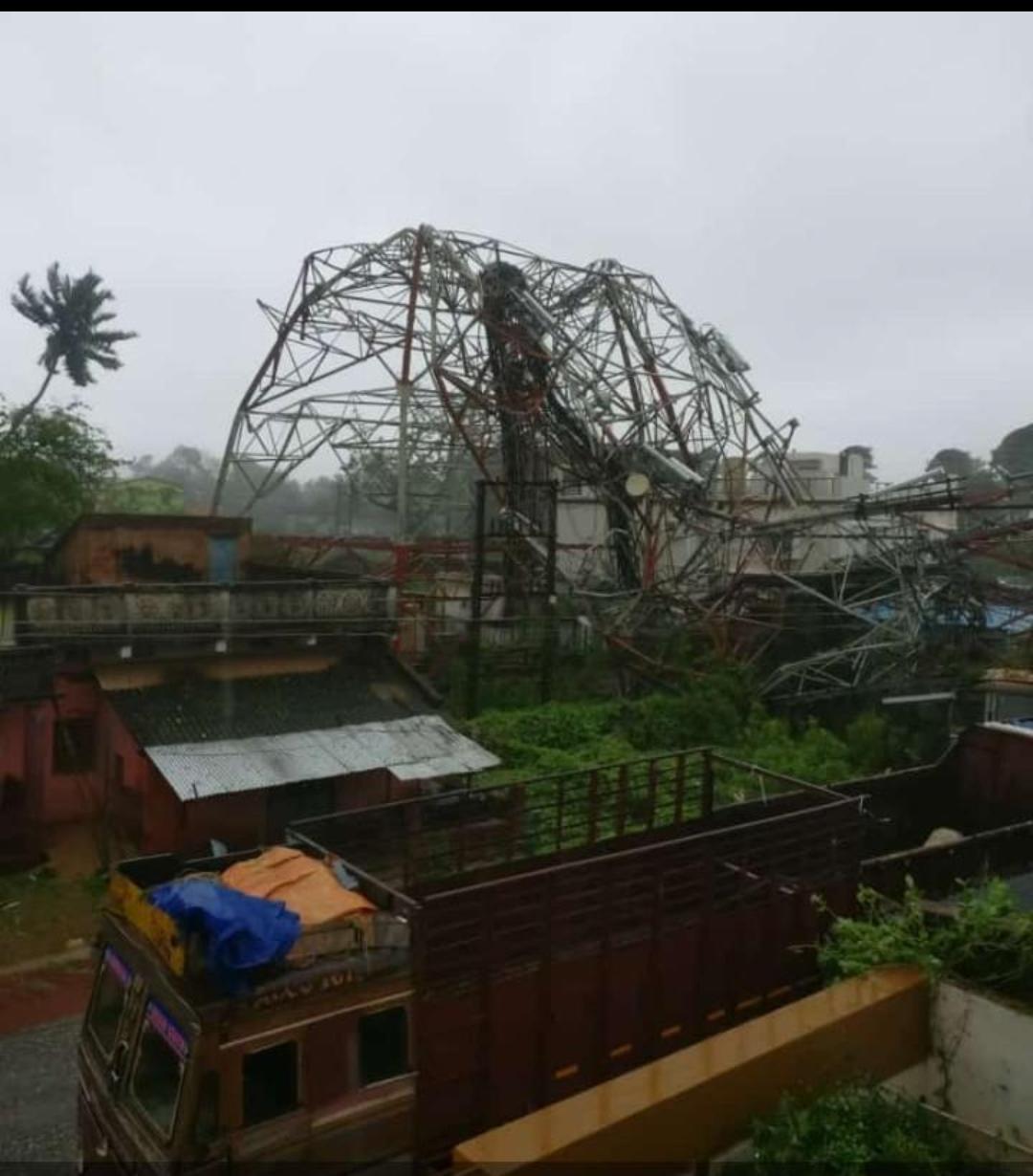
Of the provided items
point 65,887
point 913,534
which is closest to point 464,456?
point 913,534

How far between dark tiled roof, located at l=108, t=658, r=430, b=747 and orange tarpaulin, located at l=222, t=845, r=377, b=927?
6440mm

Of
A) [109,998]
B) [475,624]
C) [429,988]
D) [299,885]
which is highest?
[475,624]

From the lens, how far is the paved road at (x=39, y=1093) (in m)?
7.78

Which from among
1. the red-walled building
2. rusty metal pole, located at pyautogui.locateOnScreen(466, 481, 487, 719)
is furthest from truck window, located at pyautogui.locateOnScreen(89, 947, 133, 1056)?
rusty metal pole, located at pyautogui.locateOnScreen(466, 481, 487, 719)

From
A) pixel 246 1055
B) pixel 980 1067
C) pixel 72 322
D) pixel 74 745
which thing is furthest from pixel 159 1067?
pixel 72 322

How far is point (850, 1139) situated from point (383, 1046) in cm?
257

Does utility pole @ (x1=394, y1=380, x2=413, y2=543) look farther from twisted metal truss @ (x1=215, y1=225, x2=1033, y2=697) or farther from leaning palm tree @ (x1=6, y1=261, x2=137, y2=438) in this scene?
leaning palm tree @ (x1=6, y1=261, x2=137, y2=438)

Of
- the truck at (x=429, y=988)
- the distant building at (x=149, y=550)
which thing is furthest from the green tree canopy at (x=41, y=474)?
the truck at (x=429, y=988)

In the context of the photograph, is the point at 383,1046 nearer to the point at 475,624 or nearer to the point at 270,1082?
the point at 270,1082

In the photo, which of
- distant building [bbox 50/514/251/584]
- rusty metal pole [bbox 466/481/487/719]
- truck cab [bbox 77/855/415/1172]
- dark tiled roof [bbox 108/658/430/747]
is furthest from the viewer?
rusty metal pole [bbox 466/481/487/719]

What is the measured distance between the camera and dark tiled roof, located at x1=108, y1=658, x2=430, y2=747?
12891 mm

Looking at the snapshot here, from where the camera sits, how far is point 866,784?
10.3 metres

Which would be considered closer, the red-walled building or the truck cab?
the truck cab

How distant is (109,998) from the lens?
6.01 metres
